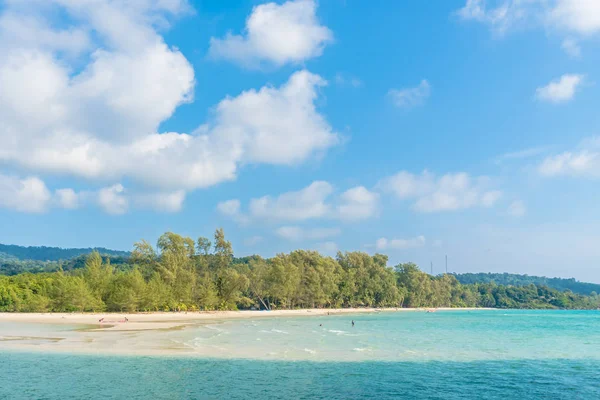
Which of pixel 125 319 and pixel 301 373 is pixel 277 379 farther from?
pixel 125 319

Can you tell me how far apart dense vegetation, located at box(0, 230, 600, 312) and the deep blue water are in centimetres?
4745

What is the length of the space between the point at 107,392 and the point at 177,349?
15479 mm

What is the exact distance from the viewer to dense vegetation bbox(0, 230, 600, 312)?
245 ft

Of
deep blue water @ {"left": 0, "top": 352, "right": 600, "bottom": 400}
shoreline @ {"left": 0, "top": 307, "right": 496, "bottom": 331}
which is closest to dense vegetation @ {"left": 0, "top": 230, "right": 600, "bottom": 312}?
shoreline @ {"left": 0, "top": 307, "right": 496, "bottom": 331}

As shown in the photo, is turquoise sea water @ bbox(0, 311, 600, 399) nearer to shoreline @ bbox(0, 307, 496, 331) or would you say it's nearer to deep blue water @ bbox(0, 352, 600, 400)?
deep blue water @ bbox(0, 352, 600, 400)

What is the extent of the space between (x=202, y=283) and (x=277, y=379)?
73185 millimetres

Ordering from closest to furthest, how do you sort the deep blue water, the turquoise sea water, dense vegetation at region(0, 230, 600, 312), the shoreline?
the deep blue water → the turquoise sea water → the shoreline → dense vegetation at region(0, 230, 600, 312)

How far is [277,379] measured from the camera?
82.8 ft

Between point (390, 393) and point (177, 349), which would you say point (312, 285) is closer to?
point (177, 349)

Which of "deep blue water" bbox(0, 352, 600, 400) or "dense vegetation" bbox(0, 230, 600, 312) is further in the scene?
"dense vegetation" bbox(0, 230, 600, 312)

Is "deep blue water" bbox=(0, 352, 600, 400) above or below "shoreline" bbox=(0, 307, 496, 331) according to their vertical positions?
above

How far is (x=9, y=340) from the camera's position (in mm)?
38750

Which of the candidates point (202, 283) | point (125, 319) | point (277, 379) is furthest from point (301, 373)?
point (202, 283)

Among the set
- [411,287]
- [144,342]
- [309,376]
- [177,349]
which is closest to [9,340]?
[144,342]
